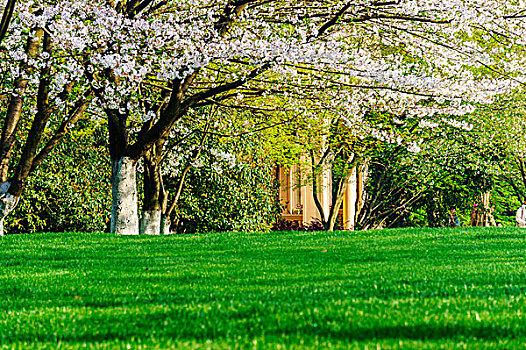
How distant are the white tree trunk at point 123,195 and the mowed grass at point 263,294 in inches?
51.7

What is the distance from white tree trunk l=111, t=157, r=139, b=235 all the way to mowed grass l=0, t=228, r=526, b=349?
4.31 feet

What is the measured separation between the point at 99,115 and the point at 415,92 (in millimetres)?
6852

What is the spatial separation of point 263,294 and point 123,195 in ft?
24.6

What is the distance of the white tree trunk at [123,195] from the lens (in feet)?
43.1

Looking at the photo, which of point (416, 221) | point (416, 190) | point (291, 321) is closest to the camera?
point (291, 321)

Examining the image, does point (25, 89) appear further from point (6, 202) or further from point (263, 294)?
point (263, 294)

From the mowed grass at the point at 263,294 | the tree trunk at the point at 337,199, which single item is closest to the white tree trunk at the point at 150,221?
the mowed grass at the point at 263,294

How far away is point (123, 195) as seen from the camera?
43.3ft

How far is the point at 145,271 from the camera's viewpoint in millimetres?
8406

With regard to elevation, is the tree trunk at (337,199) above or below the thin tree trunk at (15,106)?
below

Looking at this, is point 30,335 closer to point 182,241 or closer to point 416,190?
point 182,241

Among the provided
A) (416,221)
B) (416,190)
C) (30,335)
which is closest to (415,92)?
(30,335)

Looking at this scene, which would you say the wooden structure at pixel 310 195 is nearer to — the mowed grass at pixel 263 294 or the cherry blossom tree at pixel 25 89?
the mowed grass at pixel 263 294

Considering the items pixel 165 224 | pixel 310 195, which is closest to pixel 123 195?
pixel 165 224
